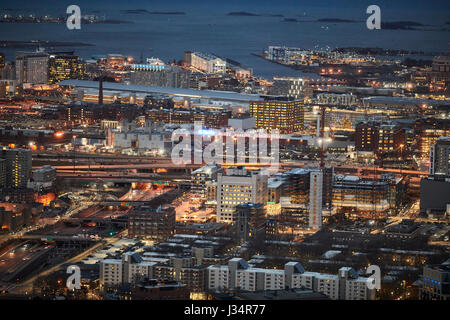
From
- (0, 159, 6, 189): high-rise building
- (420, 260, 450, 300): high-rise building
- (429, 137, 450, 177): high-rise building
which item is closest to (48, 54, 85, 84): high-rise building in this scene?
(0, 159, 6, 189): high-rise building

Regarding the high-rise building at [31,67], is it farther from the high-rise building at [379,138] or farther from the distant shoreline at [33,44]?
the high-rise building at [379,138]

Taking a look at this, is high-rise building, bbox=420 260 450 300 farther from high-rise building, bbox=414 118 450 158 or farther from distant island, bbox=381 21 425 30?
distant island, bbox=381 21 425 30

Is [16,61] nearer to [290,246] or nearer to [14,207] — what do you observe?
[14,207]

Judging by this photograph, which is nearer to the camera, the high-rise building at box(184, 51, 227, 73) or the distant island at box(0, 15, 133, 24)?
the distant island at box(0, 15, 133, 24)

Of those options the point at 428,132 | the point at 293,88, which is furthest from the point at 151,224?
the point at 293,88

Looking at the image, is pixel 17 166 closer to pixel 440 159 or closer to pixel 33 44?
pixel 440 159

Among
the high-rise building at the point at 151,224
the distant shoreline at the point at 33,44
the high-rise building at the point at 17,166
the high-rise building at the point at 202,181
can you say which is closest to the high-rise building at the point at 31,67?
the distant shoreline at the point at 33,44
